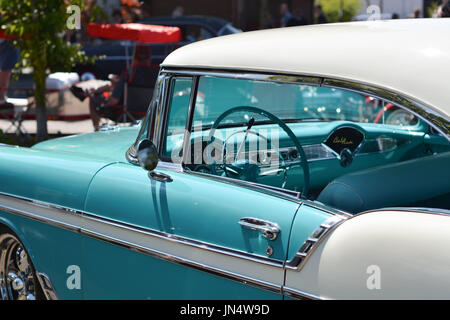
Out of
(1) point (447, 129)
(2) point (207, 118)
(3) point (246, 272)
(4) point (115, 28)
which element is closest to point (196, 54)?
(2) point (207, 118)

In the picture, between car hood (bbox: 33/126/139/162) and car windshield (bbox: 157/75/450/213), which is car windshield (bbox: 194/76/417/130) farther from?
car hood (bbox: 33/126/139/162)

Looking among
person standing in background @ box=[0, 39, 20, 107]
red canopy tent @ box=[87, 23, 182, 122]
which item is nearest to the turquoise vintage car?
person standing in background @ box=[0, 39, 20, 107]

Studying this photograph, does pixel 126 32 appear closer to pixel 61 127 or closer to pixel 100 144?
pixel 61 127

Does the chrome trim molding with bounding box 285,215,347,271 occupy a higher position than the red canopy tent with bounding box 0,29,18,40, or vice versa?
the red canopy tent with bounding box 0,29,18,40

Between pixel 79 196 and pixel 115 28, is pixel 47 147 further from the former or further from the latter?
pixel 115 28

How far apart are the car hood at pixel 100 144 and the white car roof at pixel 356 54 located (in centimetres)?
68

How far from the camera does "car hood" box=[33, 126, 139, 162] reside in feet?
10.3

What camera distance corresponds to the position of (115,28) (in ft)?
30.2

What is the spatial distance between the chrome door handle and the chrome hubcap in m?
1.45

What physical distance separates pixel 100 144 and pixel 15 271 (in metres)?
0.78

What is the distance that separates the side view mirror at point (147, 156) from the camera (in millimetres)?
2510

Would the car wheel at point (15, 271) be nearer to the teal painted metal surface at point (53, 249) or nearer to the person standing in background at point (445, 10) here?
the teal painted metal surface at point (53, 249)

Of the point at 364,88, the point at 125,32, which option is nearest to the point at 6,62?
the point at 125,32

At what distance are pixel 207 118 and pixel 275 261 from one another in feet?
3.18
